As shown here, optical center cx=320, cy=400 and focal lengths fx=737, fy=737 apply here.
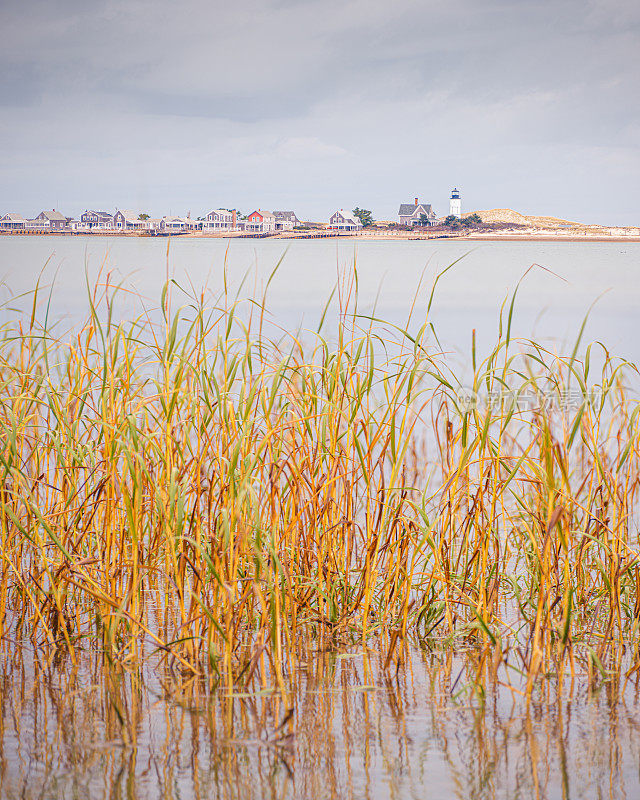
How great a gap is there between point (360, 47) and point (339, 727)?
7124 centimetres

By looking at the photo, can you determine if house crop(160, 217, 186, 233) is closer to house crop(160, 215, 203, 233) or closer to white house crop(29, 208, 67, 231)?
house crop(160, 215, 203, 233)

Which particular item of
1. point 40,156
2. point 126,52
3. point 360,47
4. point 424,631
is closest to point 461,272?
point 424,631

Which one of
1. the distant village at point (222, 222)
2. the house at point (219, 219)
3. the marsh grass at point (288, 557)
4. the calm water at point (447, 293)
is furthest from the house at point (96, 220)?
the marsh grass at point (288, 557)

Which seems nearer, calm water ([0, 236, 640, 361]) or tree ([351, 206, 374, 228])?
calm water ([0, 236, 640, 361])

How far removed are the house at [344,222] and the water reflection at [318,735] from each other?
3470 inches

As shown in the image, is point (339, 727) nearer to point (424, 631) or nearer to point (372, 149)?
point (424, 631)

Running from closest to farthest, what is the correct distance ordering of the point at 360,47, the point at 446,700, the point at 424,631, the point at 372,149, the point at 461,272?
the point at 446,700
the point at 424,631
the point at 461,272
the point at 360,47
the point at 372,149

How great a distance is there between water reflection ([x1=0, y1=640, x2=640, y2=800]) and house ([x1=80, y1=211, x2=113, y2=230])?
2731 inches

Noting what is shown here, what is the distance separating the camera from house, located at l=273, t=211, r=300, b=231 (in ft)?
287

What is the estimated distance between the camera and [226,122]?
85812 mm

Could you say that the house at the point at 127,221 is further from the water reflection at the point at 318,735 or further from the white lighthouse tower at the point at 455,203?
the water reflection at the point at 318,735

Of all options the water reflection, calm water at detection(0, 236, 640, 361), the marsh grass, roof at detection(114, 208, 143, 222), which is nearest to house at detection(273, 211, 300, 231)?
roof at detection(114, 208, 143, 222)

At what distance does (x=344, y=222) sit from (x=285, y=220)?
7226 millimetres

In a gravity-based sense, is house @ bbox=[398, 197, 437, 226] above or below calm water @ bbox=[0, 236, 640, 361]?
above
